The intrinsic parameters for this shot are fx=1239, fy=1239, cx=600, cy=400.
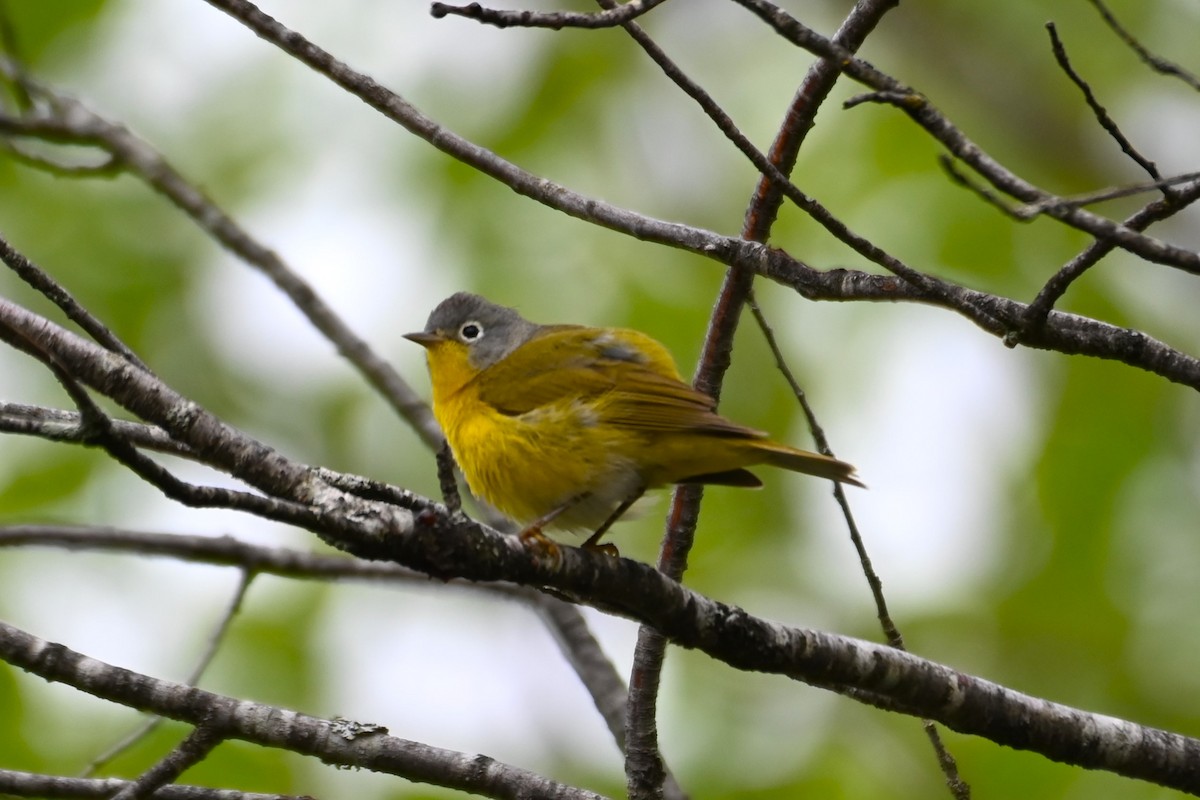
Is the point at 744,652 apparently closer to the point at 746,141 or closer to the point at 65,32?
the point at 746,141

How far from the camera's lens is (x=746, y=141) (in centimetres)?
309

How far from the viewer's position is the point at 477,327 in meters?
5.96

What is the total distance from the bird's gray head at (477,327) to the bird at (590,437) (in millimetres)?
507

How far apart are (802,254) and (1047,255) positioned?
1.49m

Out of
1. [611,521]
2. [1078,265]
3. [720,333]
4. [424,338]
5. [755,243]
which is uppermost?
[424,338]

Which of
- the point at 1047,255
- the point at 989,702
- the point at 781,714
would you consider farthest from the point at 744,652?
the point at 1047,255

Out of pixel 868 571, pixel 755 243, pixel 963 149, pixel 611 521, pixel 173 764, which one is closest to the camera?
pixel 963 149

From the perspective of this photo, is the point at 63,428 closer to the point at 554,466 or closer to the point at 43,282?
the point at 43,282

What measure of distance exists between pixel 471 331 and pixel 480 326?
0.18 feet

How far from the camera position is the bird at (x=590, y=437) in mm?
4301

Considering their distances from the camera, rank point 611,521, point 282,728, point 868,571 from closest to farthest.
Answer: point 282,728 → point 868,571 → point 611,521

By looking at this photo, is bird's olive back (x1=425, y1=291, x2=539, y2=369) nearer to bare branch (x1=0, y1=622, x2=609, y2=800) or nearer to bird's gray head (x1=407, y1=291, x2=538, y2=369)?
bird's gray head (x1=407, y1=291, x2=538, y2=369)

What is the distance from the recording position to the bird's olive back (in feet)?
19.0

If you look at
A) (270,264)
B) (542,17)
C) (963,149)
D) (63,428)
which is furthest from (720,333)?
(270,264)
